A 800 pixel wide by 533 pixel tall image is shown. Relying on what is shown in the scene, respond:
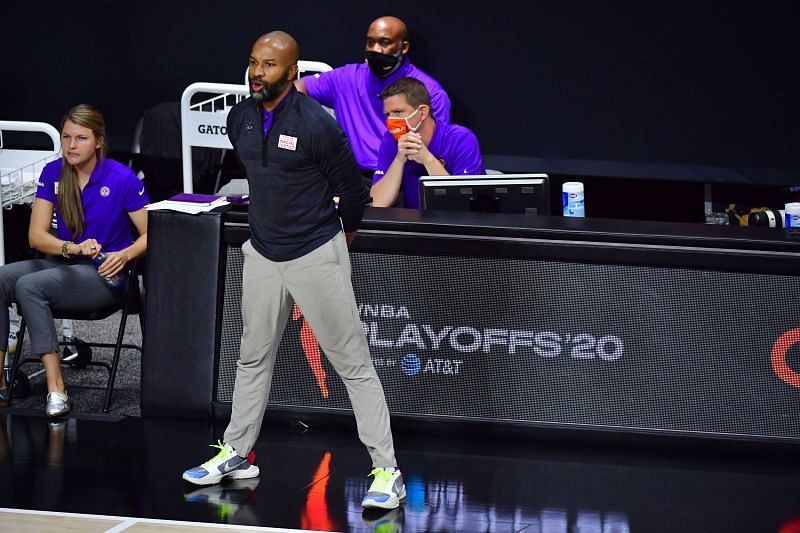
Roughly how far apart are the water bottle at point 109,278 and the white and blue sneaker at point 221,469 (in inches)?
51.3

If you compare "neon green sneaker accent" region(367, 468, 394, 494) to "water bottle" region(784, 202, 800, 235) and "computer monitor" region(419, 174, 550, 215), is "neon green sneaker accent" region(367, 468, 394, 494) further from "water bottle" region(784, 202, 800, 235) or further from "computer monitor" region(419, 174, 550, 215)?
"water bottle" region(784, 202, 800, 235)

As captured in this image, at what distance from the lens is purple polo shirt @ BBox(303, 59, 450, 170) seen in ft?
23.9

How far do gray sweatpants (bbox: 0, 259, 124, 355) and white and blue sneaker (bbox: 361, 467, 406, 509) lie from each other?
70.3 inches

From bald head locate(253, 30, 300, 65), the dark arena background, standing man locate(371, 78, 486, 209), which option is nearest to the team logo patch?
bald head locate(253, 30, 300, 65)

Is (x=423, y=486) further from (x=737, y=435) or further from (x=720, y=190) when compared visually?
(x=720, y=190)

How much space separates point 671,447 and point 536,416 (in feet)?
1.71

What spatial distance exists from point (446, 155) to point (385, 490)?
2004mm

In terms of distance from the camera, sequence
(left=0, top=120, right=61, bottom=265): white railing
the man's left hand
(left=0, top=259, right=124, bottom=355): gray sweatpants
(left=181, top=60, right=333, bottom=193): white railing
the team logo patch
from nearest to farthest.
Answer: the team logo patch, (left=0, top=259, right=124, bottom=355): gray sweatpants, the man's left hand, (left=0, top=120, right=61, bottom=265): white railing, (left=181, top=60, right=333, bottom=193): white railing

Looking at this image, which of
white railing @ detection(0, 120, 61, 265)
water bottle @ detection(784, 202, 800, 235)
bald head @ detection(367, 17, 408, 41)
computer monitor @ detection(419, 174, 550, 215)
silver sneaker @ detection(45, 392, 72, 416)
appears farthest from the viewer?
bald head @ detection(367, 17, 408, 41)

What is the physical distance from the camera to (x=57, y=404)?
5.35 meters

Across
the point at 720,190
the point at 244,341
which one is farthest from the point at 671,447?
the point at 720,190

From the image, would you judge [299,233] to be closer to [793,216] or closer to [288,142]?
[288,142]

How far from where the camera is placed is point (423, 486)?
4.48 m

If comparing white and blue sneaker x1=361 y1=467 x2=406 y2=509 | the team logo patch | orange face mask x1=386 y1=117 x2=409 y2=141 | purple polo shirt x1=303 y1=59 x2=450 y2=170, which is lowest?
white and blue sneaker x1=361 y1=467 x2=406 y2=509
